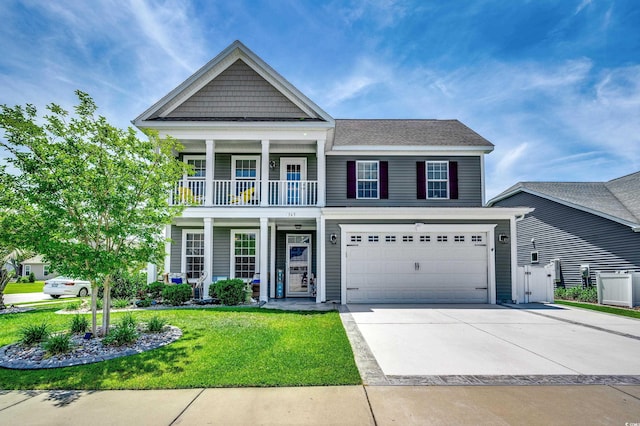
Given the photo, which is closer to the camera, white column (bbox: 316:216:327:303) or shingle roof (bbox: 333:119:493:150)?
white column (bbox: 316:216:327:303)

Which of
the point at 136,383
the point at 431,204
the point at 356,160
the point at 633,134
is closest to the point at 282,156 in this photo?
the point at 356,160

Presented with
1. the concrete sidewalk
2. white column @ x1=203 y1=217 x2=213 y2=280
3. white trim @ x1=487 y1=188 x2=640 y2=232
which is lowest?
the concrete sidewalk

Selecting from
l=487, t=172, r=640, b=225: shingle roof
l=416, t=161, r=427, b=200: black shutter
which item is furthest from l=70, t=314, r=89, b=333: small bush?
l=487, t=172, r=640, b=225: shingle roof

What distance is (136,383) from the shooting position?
166 inches

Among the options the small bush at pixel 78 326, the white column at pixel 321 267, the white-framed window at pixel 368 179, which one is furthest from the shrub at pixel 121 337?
the white-framed window at pixel 368 179

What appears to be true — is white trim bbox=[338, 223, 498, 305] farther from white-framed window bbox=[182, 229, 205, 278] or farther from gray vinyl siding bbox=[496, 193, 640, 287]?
white-framed window bbox=[182, 229, 205, 278]

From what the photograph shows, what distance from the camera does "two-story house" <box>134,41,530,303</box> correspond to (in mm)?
11555

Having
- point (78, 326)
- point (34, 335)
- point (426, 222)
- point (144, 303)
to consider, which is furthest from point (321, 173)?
point (34, 335)

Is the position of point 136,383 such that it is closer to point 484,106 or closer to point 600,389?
point 600,389

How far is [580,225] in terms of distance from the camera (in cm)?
1484

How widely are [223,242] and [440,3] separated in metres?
11.1

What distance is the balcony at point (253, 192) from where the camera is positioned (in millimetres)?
11930

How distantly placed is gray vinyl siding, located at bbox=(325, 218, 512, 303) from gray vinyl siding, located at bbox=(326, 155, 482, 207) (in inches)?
75.0

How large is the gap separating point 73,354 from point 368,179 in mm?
10784
